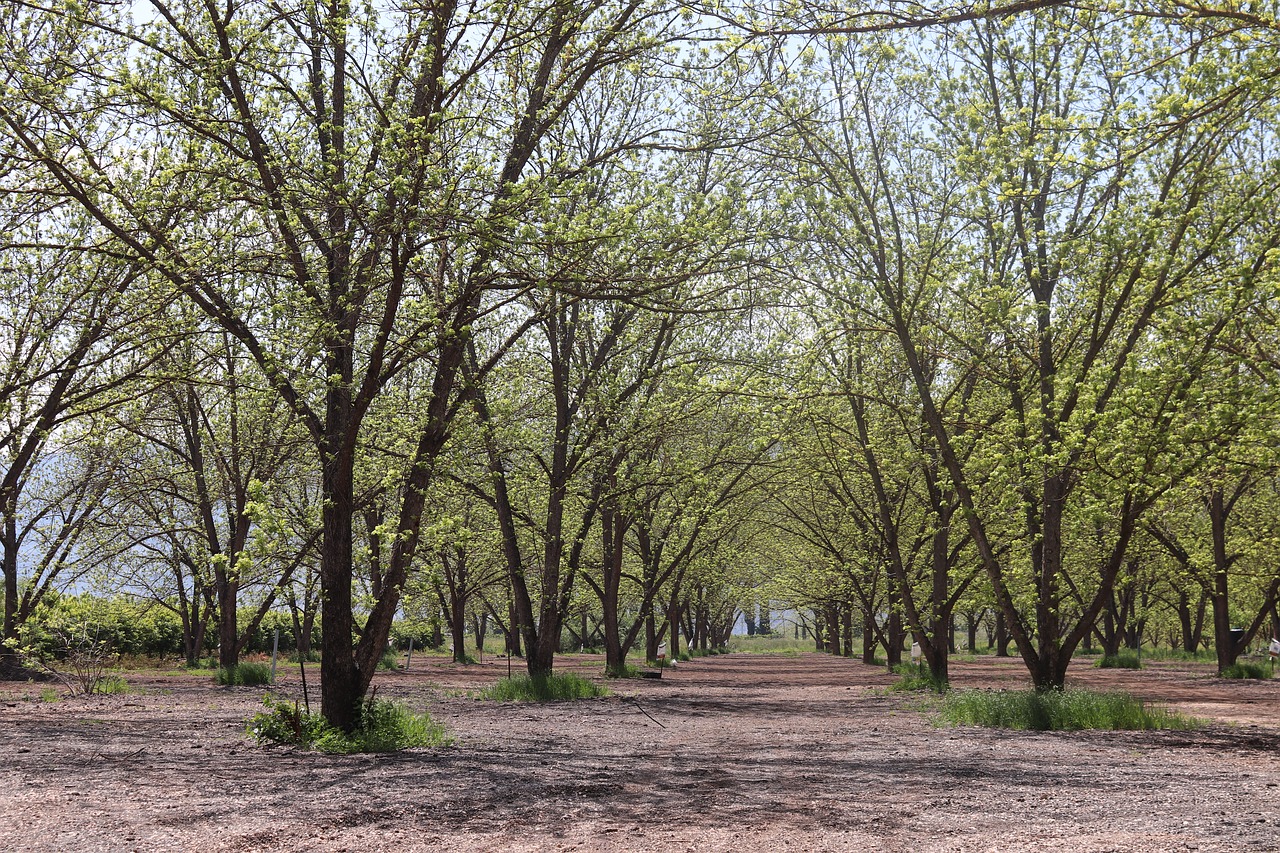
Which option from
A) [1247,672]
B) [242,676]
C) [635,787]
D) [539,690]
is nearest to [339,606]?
[635,787]

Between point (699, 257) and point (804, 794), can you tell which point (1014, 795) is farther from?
point (699, 257)

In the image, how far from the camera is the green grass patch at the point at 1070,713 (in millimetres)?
12117

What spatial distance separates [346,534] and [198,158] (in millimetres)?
3779

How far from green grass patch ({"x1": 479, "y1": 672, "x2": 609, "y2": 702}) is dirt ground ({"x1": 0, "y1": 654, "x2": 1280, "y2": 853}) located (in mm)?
2689

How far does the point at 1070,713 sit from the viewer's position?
12.2m

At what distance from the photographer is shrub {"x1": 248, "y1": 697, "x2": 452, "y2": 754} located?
945cm

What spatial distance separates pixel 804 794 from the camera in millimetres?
7414

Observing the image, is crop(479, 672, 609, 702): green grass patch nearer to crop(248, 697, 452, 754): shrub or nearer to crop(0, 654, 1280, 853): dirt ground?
crop(0, 654, 1280, 853): dirt ground

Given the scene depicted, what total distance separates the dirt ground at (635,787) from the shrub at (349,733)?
23cm

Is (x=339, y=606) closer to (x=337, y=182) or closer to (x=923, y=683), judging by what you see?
(x=337, y=182)

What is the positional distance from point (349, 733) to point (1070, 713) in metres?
8.41

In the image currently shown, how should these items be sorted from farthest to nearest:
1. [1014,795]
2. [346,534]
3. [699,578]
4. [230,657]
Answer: [699,578]
[230,657]
[346,534]
[1014,795]

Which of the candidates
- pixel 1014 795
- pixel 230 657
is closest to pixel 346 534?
pixel 1014 795

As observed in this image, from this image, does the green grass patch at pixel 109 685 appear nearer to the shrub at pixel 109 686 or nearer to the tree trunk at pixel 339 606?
the shrub at pixel 109 686
